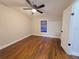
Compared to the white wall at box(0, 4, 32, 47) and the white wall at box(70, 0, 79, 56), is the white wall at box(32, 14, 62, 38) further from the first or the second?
the white wall at box(70, 0, 79, 56)

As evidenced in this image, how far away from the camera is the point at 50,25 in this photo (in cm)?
630

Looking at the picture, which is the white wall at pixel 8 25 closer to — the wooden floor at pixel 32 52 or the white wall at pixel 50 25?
the wooden floor at pixel 32 52

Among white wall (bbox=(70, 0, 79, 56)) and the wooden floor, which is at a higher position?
white wall (bbox=(70, 0, 79, 56))

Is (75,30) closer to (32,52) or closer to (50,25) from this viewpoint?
(32,52)

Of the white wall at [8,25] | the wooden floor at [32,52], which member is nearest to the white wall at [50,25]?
the white wall at [8,25]

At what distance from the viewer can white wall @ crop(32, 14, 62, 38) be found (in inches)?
237

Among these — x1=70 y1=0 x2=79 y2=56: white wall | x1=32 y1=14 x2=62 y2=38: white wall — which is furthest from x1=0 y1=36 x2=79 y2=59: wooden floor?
x1=32 y1=14 x2=62 y2=38: white wall

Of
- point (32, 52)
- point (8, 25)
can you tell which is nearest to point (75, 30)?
point (32, 52)

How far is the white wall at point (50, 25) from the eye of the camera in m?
6.03

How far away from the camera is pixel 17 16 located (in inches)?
178

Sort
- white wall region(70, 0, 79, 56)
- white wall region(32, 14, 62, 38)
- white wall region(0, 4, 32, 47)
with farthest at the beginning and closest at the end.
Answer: white wall region(32, 14, 62, 38)
white wall region(0, 4, 32, 47)
white wall region(70, 0, 79, 56)

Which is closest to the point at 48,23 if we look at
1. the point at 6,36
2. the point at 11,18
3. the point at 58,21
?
the point at 58,21

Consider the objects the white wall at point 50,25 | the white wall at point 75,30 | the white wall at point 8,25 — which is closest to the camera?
the white wall at point 75,30

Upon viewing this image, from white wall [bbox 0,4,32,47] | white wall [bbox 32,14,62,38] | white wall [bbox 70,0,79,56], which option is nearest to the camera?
white wall [bbox 70,0,79,56]
